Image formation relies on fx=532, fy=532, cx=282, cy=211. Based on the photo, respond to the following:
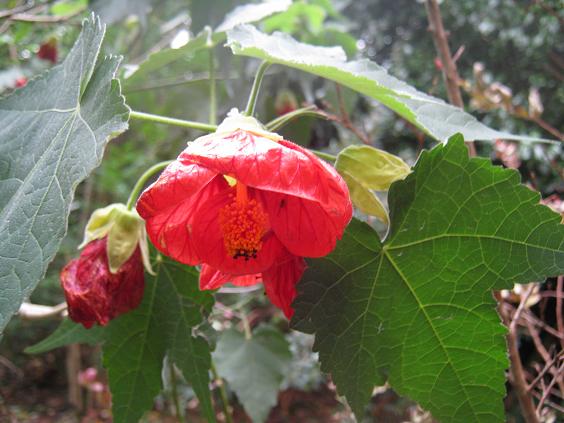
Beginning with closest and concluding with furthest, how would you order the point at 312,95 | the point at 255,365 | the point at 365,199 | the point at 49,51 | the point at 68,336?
the point at 365,199 → the point at 68,336 → the point at 255,365 → the point at 312,95 → the point at 49,51

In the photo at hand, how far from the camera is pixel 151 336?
542 mm

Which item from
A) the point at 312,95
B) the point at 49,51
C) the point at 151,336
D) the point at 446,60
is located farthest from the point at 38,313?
the point at 49,51

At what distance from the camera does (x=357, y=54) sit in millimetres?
1118

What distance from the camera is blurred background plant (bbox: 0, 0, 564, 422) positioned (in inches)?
35.6

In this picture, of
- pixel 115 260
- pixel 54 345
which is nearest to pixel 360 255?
pixel 115 260

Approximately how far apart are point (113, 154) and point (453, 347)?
2.43 meters

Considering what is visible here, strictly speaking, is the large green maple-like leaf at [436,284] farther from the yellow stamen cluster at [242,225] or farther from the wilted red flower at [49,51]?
the wilted red flower at [49,51]

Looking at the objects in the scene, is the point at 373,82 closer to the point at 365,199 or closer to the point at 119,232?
the point at 365,199

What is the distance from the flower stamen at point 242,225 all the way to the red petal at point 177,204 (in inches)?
0.8

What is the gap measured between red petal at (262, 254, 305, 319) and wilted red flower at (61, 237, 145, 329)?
138 millimetres

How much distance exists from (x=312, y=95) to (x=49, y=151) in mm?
938

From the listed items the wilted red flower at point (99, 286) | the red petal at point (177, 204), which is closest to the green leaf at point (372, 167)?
the red petal at point (177, 204)

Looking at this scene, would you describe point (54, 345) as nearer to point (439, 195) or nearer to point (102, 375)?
point (439, 195)

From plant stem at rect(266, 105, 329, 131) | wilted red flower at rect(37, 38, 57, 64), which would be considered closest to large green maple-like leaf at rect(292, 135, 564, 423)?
plant stem at rect(266, 105, 329, 131)
